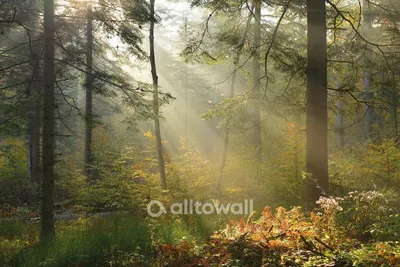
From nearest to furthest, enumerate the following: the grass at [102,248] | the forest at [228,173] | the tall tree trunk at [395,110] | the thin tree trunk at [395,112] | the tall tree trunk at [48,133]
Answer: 1. the forest at [228,173]
2. the grass at [102,248]
3. the tall tree trunk at [48,133]
4. the tall tree trunk at [395,110]
5. the thin tree trunk at [395,112]

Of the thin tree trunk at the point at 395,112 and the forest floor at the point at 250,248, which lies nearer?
the forest floor at the point at 250,248

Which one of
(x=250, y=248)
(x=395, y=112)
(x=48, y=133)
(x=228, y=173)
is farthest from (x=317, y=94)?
(x=395, y=112)

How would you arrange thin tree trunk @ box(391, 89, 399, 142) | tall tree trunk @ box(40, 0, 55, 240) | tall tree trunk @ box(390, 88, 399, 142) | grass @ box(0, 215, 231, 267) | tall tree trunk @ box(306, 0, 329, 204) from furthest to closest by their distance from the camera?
thin tree trunk @ box(391, 89, 399, 142) → tall tree trunk @ box(390, 88, 399, 142) → tall tree trunk @ box(40, 0, 55, 240) → tall tree trunk @ box(306, 0, 329, 204) → grass @ box(0, 215, 231, 267)

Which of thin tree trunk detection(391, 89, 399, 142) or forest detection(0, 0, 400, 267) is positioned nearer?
forest detection(0, 0, 400, 267)

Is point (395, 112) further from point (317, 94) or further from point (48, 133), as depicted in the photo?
point (48, 133)

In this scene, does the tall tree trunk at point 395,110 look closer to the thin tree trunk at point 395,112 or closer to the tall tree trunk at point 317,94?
the thin tree trunk at point 395,112

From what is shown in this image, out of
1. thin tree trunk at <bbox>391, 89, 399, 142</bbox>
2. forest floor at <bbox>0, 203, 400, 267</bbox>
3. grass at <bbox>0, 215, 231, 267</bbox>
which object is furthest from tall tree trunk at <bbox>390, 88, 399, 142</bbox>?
grass at <bbox>0, 215, 231, 267</bbox>

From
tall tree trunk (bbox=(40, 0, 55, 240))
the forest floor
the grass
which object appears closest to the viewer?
the forest floor

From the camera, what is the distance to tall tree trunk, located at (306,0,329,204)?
5660mm

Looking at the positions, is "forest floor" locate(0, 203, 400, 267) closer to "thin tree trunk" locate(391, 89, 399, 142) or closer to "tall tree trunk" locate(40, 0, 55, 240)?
"tall tree trunk" locate(40, 0, 55, 240)

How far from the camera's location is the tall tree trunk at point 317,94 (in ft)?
18.6

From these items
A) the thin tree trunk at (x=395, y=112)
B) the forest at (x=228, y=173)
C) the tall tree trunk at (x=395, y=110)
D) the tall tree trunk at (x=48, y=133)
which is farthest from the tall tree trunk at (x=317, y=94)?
the tall tree trunk at (x=48, y=133)

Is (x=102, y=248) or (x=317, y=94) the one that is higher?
(x=317, y=94)

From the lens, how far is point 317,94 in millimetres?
5672
